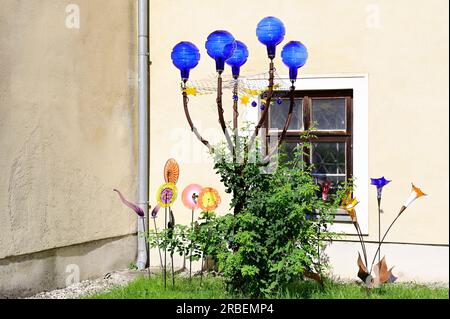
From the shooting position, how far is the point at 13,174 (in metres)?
5.06

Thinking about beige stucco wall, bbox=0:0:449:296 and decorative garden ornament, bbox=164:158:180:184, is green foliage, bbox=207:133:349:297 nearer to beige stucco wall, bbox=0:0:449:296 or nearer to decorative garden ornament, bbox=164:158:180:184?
decorative garden ornament, bbox=164:158:180:184

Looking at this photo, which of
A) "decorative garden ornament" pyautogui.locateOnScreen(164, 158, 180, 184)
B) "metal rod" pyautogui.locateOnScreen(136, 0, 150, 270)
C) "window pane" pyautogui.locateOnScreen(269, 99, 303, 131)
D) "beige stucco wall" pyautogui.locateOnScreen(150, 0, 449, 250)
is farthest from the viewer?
"metal rod" pyautogui.locateOnScreen(136, 0, 150, 270)

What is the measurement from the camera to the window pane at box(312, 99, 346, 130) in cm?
655

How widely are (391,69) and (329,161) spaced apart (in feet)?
3.82

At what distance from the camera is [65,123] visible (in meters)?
5.70

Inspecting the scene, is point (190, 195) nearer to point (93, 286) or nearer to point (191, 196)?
point (191, 196)

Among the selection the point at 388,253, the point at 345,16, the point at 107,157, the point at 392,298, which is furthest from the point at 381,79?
the point at 107,157

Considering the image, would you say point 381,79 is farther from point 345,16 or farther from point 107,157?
point 107,157

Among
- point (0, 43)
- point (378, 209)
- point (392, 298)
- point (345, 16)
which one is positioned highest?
point (345, 16)

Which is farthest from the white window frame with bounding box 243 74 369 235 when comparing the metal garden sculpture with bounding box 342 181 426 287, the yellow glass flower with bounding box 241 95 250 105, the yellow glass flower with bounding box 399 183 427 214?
A: the yellow glass flower with bounding box 399 183 427 214

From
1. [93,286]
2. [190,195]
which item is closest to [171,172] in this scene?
[190,195]

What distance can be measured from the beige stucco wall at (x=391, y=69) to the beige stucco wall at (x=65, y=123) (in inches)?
35.2

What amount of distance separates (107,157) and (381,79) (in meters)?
2.97

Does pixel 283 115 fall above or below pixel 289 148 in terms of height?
above
